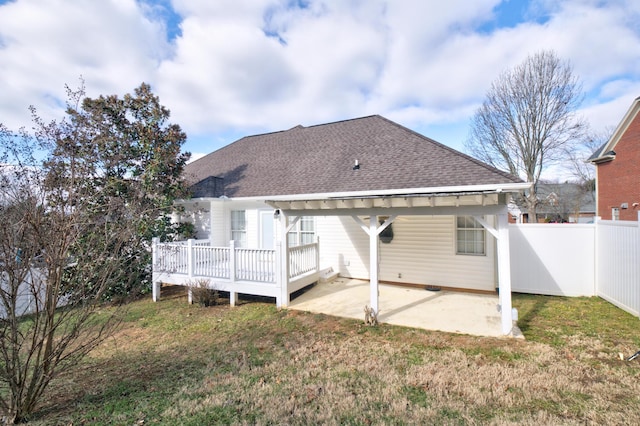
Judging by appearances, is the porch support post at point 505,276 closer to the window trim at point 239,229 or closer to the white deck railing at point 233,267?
the white deck railing at point 233,267

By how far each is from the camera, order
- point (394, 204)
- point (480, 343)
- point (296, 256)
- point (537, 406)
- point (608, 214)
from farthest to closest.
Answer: point (608, 214) → point (296, 256) → point (394, 204) → point (480, 343) → point (537, 406)

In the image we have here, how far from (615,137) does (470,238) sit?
1494 cm

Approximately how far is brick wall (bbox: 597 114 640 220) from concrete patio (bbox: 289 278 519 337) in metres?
14.3

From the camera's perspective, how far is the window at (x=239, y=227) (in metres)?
11.6

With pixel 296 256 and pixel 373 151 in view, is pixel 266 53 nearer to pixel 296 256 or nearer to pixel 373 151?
pixel 373 151

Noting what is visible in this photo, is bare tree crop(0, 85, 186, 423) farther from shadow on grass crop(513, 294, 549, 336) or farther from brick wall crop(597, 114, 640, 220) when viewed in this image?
brick wall crop(597, 114, 640, 220)

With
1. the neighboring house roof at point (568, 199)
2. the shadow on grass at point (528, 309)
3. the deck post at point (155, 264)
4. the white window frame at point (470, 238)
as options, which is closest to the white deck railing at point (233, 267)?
the deck post at point (155, 264)

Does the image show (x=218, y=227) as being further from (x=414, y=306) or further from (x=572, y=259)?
(x=572, y=259)

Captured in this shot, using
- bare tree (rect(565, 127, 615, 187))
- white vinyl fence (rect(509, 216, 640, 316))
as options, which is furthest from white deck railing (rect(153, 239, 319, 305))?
bare tree (rect(565, 127, 615, 187))

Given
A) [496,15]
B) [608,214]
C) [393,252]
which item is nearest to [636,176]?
[608,214]

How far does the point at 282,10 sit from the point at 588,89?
69.4 ft

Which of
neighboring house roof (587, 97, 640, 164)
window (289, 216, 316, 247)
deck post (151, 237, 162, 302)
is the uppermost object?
neighboring house roof (587, 97, 640, 164)

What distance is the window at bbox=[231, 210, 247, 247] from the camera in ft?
38.1

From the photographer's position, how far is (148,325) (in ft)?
23.8
